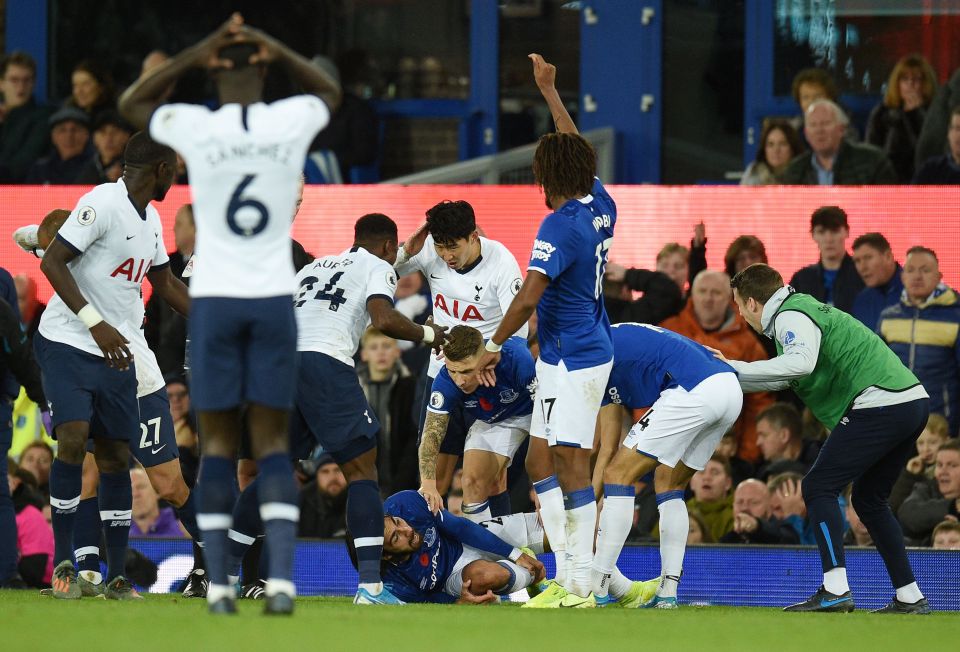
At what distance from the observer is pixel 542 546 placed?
1009cm

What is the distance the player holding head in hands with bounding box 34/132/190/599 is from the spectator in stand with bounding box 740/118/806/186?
5906mm

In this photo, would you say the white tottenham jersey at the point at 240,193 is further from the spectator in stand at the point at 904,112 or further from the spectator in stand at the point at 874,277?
the spectator in stand at the point at 904,112

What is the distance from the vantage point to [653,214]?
1301 centimetres

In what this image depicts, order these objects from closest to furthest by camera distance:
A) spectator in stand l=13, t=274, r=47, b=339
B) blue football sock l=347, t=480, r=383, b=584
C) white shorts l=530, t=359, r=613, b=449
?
white shorts l=530, t=359, r=613, b=449 → blue football sock l=347, t=480, r=383, b=584 → spectator in stand l=13, t=274, r=47, b=339

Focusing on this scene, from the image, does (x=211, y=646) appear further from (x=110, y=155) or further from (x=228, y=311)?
(x=110, y=155)

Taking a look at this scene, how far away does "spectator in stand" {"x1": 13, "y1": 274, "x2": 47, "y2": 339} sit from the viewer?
41.3 ft

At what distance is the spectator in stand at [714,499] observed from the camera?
1110 cm

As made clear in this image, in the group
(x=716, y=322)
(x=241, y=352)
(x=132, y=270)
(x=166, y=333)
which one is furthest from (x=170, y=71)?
(x=716, y=322)

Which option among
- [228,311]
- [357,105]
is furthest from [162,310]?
[228,311]

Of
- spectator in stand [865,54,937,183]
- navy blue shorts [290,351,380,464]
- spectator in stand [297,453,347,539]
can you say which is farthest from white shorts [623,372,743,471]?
spectator in stand [865,54,937,183]

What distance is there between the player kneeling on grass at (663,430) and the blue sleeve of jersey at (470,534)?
0.71m

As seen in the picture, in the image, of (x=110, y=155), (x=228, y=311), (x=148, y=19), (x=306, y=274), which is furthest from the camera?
(x=148, y=19)

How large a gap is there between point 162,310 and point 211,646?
7.42 m

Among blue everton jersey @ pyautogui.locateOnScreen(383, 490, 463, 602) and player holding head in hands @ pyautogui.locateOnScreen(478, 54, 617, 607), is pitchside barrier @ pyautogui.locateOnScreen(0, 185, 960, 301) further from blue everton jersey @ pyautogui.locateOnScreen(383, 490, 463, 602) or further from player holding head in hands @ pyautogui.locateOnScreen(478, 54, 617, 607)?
player holding head in hands @ pyautogui.locateOnScreen(478, 54, 617, 607)
